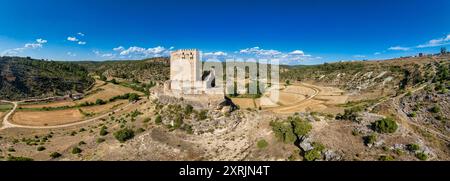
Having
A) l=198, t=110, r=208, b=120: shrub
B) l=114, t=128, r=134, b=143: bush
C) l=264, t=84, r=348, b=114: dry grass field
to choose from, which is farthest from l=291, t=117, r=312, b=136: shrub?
l=264, t=84, r=348, b=114: dry grass field

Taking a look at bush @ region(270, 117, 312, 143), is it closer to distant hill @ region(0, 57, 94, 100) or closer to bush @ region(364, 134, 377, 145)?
bush @ region(364, 134, 377, 145)

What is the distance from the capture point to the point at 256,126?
1337 inches

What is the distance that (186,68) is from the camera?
133 ft

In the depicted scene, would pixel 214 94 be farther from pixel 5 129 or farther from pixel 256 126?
pixel 5 129

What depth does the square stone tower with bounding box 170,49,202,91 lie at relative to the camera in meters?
40.2

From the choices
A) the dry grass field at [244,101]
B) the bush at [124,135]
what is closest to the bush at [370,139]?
the bush at [124,135]

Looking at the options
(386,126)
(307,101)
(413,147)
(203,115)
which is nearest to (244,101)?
(307,101)

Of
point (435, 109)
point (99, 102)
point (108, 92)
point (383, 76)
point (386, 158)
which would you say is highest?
point (383, 76)

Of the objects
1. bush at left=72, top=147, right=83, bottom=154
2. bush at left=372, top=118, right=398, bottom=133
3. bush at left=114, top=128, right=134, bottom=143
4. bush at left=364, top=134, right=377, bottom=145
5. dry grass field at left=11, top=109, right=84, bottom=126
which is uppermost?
bush at left=372, top=118, right=398, bottom=133

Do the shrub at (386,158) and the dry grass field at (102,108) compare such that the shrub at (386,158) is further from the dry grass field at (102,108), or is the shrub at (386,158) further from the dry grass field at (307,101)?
the dry grass field at (102,108)

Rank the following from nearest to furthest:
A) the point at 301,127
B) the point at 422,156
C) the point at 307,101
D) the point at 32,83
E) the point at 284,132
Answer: the point at 422,156, the point at 284,132, the point at 301,127, the point at 307,101, the point at 32,83

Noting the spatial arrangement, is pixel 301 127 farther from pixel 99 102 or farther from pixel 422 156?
pixel 99 102

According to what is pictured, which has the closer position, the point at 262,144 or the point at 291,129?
the point at 262,144

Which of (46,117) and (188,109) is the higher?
(188,109)
